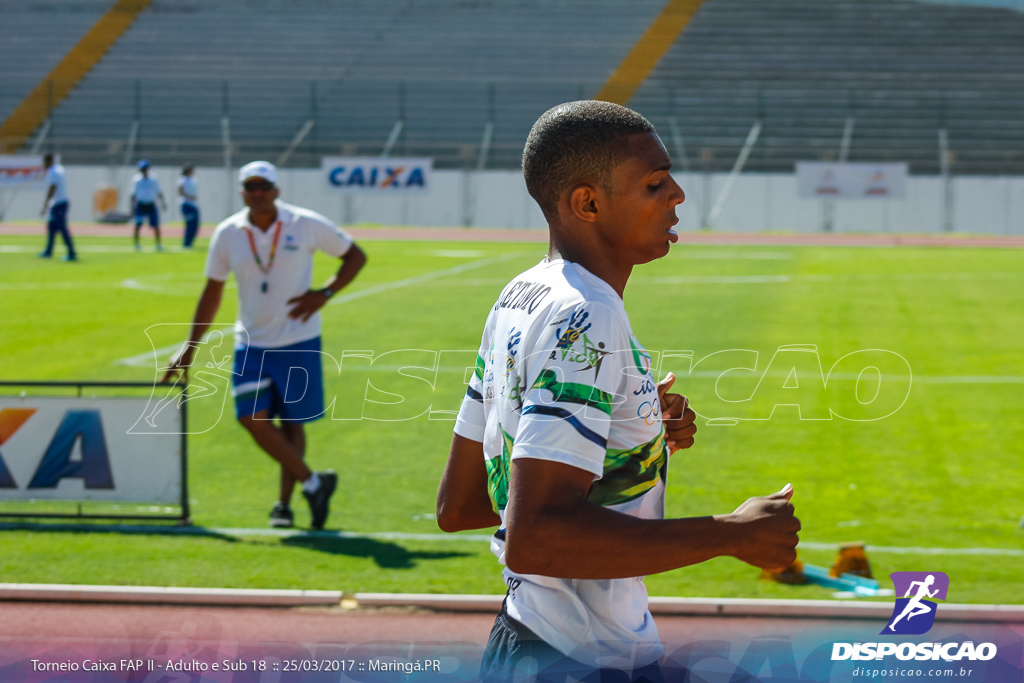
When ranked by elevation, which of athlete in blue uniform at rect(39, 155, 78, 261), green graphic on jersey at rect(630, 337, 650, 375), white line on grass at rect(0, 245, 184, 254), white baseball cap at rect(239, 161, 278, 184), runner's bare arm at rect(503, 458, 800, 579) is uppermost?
athlete in blue uniform at rect(39, 155, 78, 261)

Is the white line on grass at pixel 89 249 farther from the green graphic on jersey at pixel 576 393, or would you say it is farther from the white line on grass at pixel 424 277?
the green graphic on jersey at pixel 576 393

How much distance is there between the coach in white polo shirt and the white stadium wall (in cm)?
2791

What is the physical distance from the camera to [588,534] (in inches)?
79.6

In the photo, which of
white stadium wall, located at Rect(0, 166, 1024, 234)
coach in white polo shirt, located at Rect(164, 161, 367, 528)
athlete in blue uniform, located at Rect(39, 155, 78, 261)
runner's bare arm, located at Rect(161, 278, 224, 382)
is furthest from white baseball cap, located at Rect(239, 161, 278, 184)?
white stadium wall, located at Rect(0, 166, 1024, 234)

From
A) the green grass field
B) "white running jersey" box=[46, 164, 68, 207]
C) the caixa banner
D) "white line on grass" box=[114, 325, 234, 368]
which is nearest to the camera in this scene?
the green grass field

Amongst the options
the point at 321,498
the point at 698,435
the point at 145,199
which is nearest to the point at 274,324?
the point at 321,498

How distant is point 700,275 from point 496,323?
19.4 m

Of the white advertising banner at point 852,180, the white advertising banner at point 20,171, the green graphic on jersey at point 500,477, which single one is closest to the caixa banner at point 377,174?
the white advertising banner at point 20,171

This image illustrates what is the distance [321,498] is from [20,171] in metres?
33.8

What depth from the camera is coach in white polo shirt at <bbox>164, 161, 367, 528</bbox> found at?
6.81 m

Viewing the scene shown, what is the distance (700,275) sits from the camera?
21359mm

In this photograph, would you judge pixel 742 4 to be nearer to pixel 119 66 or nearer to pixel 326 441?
pixel 119 66

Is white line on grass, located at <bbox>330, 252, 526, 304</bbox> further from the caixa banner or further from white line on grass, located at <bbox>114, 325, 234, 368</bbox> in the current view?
the caixa banner

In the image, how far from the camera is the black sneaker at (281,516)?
274 inches
